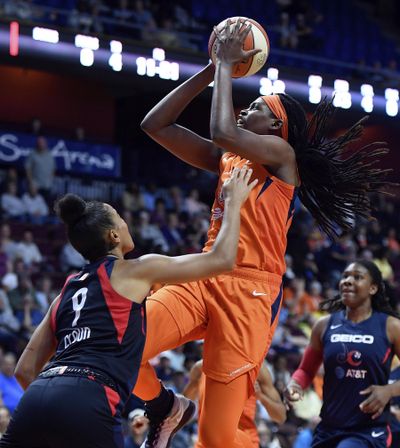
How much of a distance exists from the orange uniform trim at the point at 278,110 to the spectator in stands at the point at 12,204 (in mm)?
8952

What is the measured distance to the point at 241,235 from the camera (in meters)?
4.66

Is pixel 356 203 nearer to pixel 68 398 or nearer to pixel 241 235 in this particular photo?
pixel 241 235

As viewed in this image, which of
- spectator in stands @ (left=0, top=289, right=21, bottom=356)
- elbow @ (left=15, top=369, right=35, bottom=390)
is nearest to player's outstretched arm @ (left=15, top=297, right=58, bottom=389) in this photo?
elbow @ (left=15, top=369, right=35, bottom=390)

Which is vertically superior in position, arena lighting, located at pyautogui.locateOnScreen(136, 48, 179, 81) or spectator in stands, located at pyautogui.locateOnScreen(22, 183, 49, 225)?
arena lighting, located at pyautogui.locateOnScreen(136, 48, 179, 81)

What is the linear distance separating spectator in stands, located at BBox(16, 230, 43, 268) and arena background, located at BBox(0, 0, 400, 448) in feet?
0.06

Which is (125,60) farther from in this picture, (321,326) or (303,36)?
(321,326)

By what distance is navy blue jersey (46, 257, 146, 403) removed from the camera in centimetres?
380

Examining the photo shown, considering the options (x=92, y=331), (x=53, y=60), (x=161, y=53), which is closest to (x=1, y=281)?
(x=53, y=60)

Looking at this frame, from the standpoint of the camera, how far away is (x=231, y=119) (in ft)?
14.6

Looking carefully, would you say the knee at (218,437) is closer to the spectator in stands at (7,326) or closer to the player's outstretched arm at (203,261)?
the player's outstretched arm at (203,261)

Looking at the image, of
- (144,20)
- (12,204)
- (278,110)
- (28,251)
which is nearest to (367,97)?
(144,20)

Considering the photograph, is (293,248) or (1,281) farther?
(293,248)

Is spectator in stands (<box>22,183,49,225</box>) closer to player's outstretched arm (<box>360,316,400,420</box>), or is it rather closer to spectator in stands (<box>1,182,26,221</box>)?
spectator in stands (<box>1,182,26,221</box>)

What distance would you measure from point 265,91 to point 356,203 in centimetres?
926
